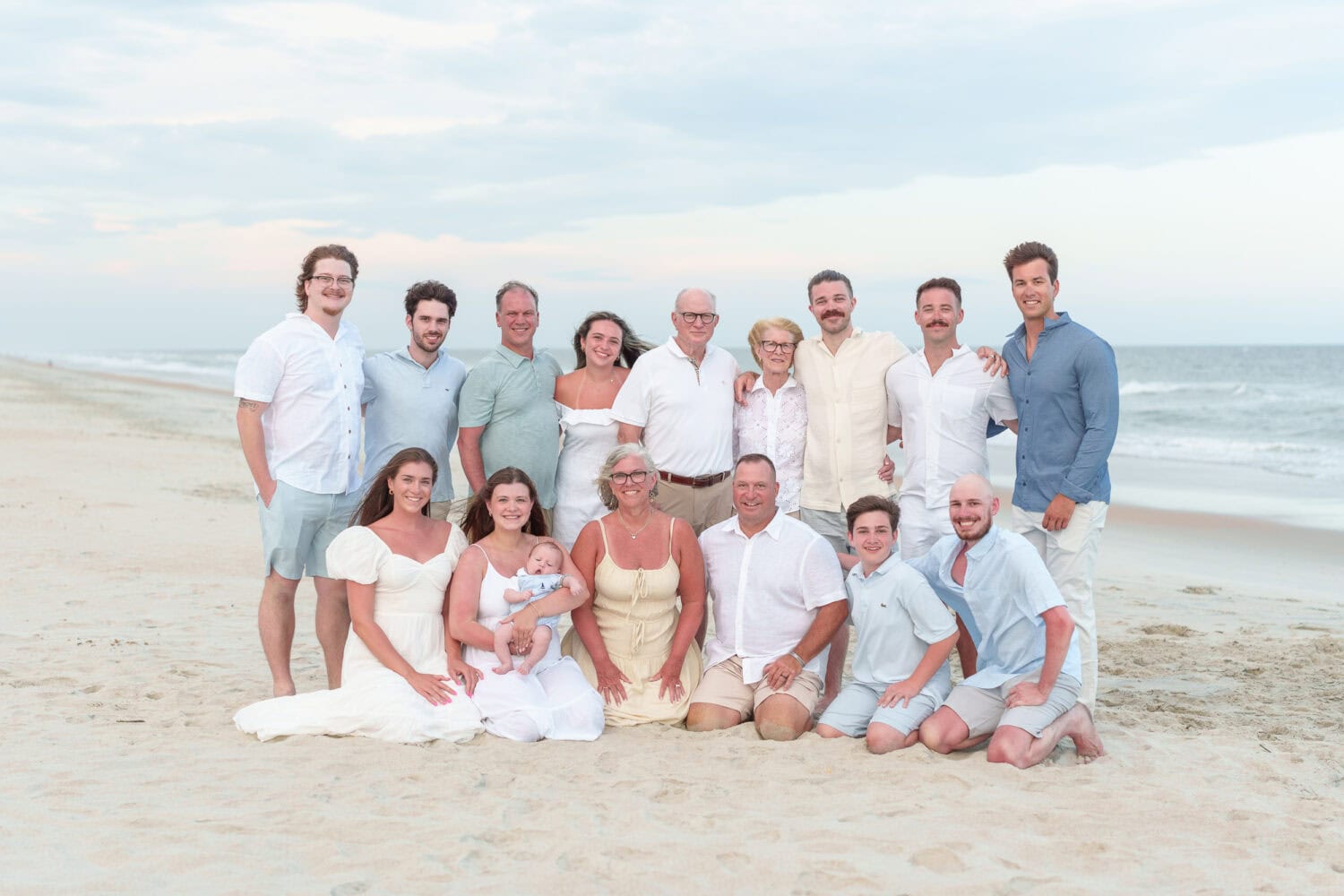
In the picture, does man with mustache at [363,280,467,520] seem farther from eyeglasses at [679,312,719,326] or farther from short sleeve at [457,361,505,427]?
eyeglasses at [679,312,719,326]

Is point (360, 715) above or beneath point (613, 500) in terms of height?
beneath

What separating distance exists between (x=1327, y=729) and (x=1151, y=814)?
6.01 feet

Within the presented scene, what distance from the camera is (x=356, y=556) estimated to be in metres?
4.84

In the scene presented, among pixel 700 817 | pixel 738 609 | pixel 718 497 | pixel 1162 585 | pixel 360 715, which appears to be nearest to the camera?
pixel 700 817

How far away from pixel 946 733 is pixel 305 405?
3060mm

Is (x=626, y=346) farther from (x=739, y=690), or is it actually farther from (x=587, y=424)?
(x=739, y=690)

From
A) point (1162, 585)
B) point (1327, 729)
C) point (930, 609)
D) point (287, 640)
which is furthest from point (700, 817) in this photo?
point (1162, 585)

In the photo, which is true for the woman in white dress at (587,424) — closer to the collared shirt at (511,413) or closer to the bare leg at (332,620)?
the collared shirt at (511,413)

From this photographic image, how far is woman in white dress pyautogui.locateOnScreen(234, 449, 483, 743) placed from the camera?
472 cm

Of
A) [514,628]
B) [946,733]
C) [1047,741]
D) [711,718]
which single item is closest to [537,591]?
[514,628]

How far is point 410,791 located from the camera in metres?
4.12

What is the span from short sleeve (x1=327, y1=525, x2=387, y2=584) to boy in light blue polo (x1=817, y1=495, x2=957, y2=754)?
6.56ft

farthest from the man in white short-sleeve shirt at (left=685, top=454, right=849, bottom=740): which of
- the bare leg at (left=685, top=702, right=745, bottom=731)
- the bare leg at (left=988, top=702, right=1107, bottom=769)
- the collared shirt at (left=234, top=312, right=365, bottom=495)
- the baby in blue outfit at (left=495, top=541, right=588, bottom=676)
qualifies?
the collared shirt at (left=234, top=312, right=365, bottom=495)

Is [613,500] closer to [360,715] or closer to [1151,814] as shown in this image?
[360,715]
